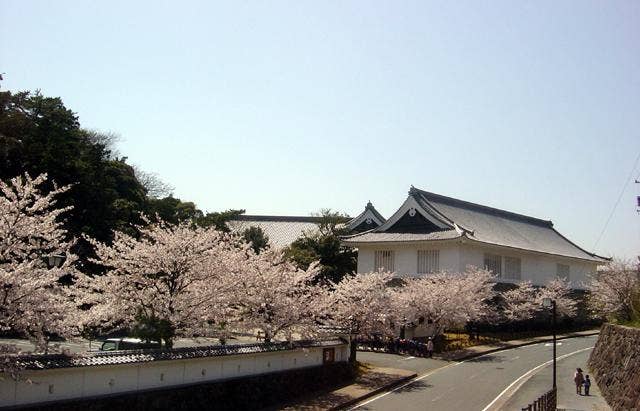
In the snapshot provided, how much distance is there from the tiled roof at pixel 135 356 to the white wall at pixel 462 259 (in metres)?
27.9

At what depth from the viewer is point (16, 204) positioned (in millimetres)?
14242

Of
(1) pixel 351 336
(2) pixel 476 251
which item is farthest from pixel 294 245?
(1) pixel 351 336

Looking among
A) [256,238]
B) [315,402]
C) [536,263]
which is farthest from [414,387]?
[536,263]

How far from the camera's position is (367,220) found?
65.9 meters

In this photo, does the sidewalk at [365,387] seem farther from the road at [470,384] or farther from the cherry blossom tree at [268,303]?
the cherry blossom tree at [268,303]

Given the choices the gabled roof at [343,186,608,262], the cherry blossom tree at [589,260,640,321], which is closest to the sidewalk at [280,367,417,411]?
Result: the cherry blossom tree at [589,260,640,321]

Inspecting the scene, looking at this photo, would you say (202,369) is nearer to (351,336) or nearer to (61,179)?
(351,336)

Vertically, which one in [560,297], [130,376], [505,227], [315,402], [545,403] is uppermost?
[505,227]

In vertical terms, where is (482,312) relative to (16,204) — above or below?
below

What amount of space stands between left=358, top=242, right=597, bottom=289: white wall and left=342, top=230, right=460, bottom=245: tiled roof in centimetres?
77

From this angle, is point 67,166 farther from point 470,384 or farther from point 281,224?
point 281,224

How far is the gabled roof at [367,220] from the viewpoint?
6544cm

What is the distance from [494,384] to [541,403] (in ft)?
32.2

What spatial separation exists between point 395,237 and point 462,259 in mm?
6450
